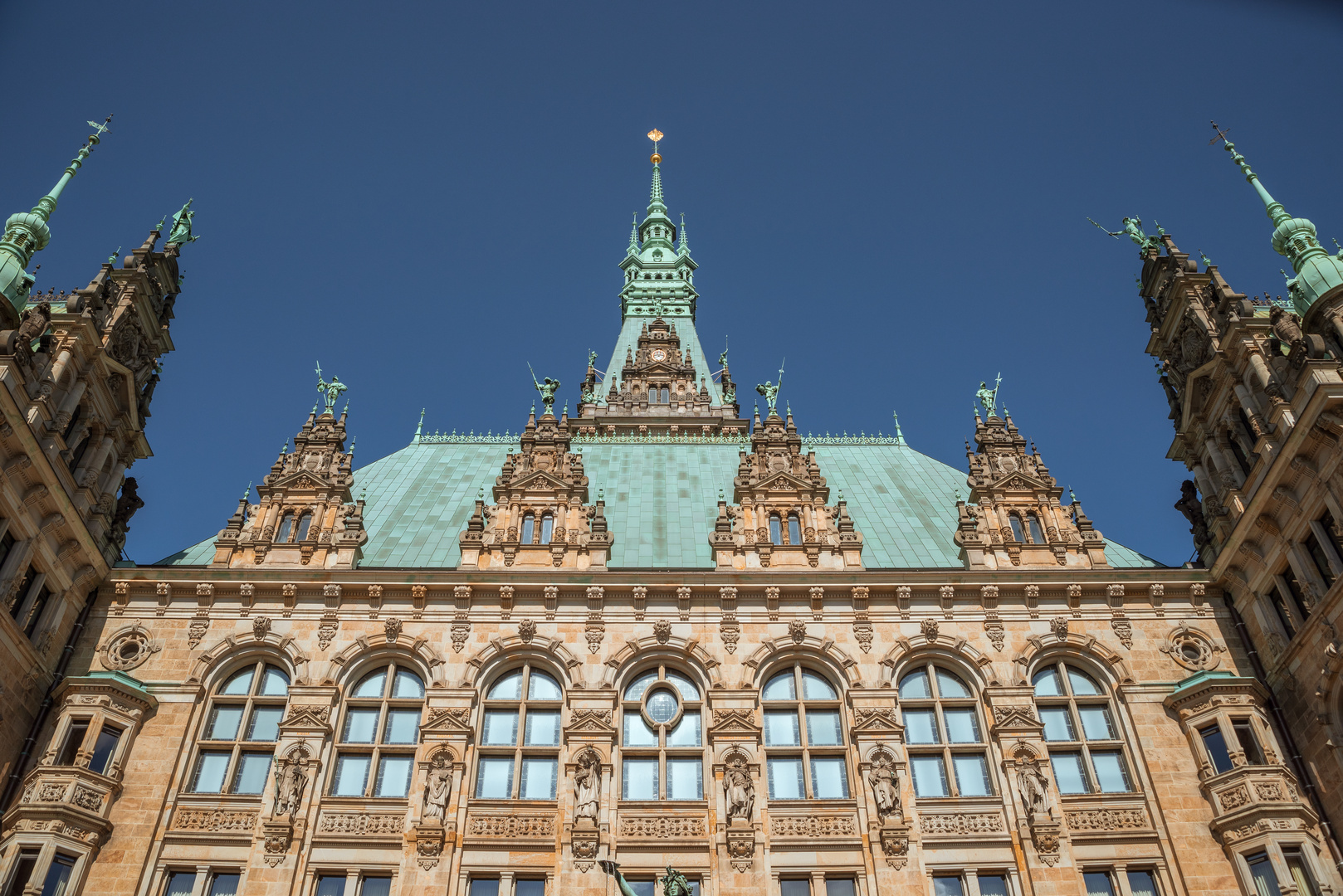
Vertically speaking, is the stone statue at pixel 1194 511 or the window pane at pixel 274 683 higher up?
the stone statue at pixel 1194 511

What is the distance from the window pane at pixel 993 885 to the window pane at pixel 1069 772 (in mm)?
2531

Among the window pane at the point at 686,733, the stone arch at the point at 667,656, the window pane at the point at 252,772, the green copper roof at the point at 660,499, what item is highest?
the green copper roof at the point at 660,499

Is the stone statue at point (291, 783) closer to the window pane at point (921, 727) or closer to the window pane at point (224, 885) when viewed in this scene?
the window pane at point (224, 885)

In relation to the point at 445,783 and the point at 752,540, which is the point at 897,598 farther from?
the point at 445,783

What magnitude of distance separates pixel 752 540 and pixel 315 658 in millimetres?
11283

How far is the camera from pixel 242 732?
2509cm

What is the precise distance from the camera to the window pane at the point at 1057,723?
25.5 metres

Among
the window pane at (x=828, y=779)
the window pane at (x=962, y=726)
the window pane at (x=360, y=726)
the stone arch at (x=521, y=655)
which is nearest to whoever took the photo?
the window pane at (x=828, y=779)

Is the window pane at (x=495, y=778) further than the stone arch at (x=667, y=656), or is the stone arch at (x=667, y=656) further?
Answer: the stone arch at (x=667, y=656)

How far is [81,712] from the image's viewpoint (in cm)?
2419

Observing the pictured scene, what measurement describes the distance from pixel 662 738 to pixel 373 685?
714 cm

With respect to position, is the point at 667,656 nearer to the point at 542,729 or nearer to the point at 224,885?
the point at 542,729

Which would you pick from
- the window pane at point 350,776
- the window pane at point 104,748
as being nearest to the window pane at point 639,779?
the window pane at point 350,776

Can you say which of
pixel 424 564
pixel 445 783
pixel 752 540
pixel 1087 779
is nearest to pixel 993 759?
pixel 1087 779
